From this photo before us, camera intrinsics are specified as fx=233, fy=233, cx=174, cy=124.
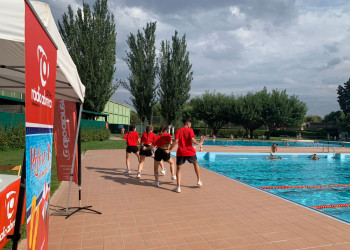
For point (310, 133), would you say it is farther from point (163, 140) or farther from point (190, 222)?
point (190, 222)

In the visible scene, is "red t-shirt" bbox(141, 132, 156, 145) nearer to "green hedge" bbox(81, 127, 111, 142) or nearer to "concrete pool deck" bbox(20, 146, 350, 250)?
"concrete pool deck" bbox(20, 146, 350, 250)

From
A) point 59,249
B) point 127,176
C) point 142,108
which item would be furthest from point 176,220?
point 142,108

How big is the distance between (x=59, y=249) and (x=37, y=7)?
117 inches

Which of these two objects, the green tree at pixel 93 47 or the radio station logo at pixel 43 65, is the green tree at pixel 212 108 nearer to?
the green tree at pixel 93 47

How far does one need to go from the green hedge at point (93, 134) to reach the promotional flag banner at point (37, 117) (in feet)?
69.4

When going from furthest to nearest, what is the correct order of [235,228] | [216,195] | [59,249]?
[216,195], [235,228], [59,249]

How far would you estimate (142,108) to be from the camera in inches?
1221

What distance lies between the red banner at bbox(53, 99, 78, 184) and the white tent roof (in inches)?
14.6

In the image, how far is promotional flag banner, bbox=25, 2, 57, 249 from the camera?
1400 millimetres

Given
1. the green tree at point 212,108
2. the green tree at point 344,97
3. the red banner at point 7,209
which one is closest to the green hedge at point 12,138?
the red banner at point 7,209

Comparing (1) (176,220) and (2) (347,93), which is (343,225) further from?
(2) (347,93)

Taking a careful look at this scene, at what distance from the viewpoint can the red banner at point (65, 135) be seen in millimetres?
3967

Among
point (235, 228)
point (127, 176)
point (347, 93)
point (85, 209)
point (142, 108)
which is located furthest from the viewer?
point (347, 93)

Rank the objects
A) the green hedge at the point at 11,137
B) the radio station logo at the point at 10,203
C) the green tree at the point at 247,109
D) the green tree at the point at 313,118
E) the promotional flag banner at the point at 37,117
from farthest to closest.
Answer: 1. the green tree at the point at 313,118
2. the green tree at the point at 247,109
3. the green hedge at the point at 11,137
4. the radio station logo at the point at 10,203
5. the promotional flag banner at the point at 37,117
